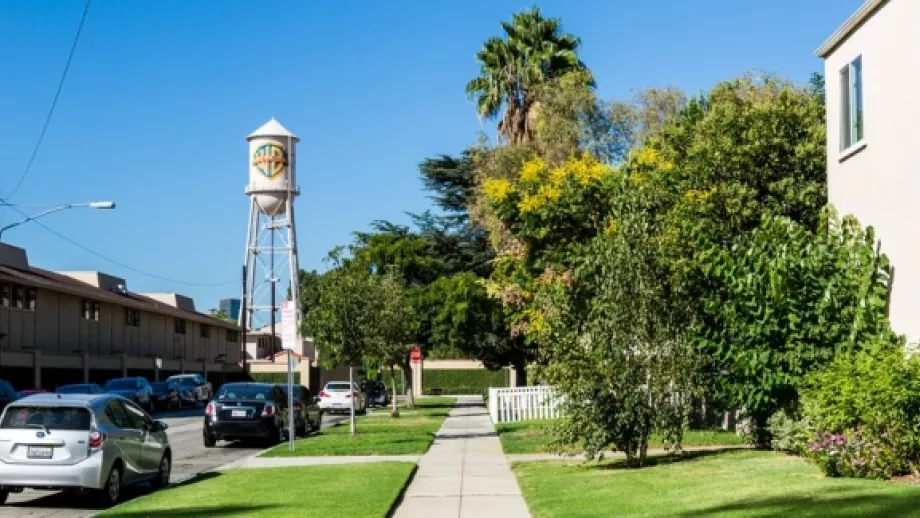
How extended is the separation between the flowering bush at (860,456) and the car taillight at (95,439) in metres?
9.44

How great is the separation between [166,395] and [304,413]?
22883mm

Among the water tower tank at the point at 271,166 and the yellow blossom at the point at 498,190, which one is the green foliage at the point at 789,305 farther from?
the water tower tank at the point at 271,166

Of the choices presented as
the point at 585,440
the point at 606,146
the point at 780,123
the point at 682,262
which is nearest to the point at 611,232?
the point at 780,123

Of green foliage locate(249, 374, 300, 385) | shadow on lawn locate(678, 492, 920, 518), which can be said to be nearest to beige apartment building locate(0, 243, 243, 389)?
green foliage locate(249, 374, 300, 385)

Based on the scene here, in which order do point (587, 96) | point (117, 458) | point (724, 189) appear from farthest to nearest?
point (587, 96)
point (724, 189)
point (117, 458)

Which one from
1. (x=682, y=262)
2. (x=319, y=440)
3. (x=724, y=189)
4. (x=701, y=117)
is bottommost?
(x=319, y=440)

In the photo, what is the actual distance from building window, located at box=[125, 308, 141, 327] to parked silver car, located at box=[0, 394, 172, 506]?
4729 cm

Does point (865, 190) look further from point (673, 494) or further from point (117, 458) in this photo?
point (117, 458)

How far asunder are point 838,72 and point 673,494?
821 cm

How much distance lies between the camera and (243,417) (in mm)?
29125

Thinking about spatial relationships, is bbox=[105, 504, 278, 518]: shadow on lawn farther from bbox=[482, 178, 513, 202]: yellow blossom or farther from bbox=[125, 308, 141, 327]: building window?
bbox=[125, 308, 141, 327]: building window

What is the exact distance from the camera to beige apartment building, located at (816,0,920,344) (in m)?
16.3

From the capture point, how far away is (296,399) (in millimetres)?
34312

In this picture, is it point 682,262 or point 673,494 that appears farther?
point 682,262
